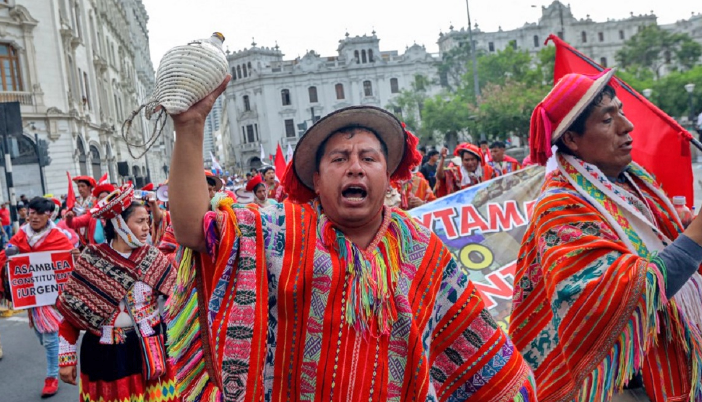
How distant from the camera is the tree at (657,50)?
5300 centimetres

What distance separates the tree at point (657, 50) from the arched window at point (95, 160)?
46.0 m

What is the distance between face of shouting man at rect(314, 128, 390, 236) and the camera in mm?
1970

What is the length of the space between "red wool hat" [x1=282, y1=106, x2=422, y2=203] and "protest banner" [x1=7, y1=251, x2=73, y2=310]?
5283 millimetres

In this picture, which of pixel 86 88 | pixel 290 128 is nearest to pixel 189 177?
pixel 86 88

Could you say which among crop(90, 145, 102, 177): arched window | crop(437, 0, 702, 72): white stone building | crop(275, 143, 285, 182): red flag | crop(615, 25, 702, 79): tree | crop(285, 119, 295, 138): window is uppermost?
crop(437, 0, 702, 72): white stone building

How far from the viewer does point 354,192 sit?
1.99 m

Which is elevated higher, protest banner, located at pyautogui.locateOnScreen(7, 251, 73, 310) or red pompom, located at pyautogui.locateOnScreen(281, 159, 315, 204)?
red pompom, located at pyautogui.locateOnScreen(281, 159, 315, 204)

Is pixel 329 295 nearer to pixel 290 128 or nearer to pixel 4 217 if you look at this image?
pixel 4 217

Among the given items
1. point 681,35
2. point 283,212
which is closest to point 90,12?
point 283,212

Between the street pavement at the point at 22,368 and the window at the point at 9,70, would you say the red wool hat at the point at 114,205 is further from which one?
the window at the point at 9,70

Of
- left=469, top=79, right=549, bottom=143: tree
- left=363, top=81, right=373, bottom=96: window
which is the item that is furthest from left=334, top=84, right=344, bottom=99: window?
left=469, top=79, right=549, bottom=143: tree

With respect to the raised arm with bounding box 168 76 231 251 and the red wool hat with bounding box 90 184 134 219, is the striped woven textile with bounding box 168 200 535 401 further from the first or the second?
the red wool hat with bounding box 90 184 134 219

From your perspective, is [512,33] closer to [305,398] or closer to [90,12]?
[90,12]

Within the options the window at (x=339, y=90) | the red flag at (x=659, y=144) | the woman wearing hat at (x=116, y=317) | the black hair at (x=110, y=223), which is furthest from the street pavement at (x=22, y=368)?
the window at (x=339, y=90)
